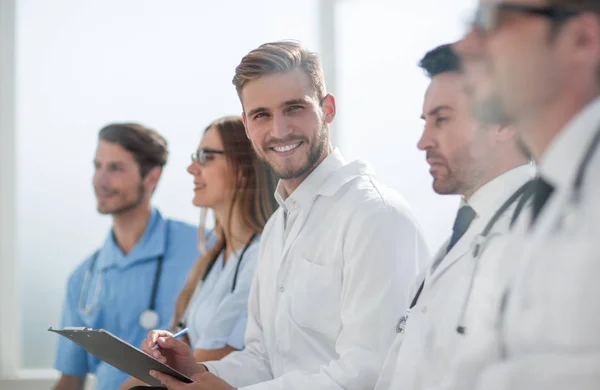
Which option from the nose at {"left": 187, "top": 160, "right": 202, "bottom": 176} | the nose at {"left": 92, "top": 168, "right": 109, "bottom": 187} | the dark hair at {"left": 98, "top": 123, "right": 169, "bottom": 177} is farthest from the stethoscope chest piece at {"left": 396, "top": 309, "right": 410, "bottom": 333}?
the nose at {"left": 92, "top": 168, "right": 109, "bottom": 187}

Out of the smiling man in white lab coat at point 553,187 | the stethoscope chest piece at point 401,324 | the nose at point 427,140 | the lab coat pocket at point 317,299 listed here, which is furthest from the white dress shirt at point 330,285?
the smiling man in white lab coat at point 553,187

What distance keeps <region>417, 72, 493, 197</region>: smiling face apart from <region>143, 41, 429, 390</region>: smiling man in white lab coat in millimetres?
270

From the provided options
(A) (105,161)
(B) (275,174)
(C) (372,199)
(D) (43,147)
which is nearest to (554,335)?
(C) (372,199)

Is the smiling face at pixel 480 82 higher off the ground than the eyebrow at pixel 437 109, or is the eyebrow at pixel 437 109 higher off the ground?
the smiling face at pixel 480 82

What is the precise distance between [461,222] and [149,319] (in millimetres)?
1266

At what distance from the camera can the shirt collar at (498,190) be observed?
1.20m

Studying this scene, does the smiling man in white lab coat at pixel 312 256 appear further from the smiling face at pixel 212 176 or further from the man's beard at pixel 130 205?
the man's beard at pixel 130 205

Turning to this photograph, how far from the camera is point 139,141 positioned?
253cm

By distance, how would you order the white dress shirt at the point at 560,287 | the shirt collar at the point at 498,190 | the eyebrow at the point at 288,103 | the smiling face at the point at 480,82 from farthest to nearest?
the eyebrow at the point at 288,103, the shirt collar at the point at 498,190, the smiling face at the point at 480,82, the white dress shirt at the point at 560,287

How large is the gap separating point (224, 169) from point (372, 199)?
59 centimetres

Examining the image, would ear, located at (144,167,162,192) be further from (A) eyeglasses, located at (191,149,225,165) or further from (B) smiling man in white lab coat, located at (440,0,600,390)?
(B) smiling man in white lab coat, located at (440,0,600,390)

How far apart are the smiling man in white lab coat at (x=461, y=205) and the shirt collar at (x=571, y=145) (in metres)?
0.14

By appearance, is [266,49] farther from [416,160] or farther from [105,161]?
[105,161]

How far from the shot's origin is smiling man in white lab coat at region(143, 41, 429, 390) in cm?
165
